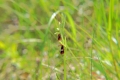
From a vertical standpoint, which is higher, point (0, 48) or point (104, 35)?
point (104, 35)

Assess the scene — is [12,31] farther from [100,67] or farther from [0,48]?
[100,67]

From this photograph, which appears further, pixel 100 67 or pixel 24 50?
pixel 24 50


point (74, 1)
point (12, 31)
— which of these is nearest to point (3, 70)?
point (12, 31)

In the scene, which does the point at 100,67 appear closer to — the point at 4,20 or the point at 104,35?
the point at 104,35

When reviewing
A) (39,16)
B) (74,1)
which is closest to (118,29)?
(74,1)

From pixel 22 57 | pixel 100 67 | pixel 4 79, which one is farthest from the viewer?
pixel 22 57

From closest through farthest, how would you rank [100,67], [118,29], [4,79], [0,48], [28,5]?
[100,67], [118,29], [4,79], [0,48], [28,5]
